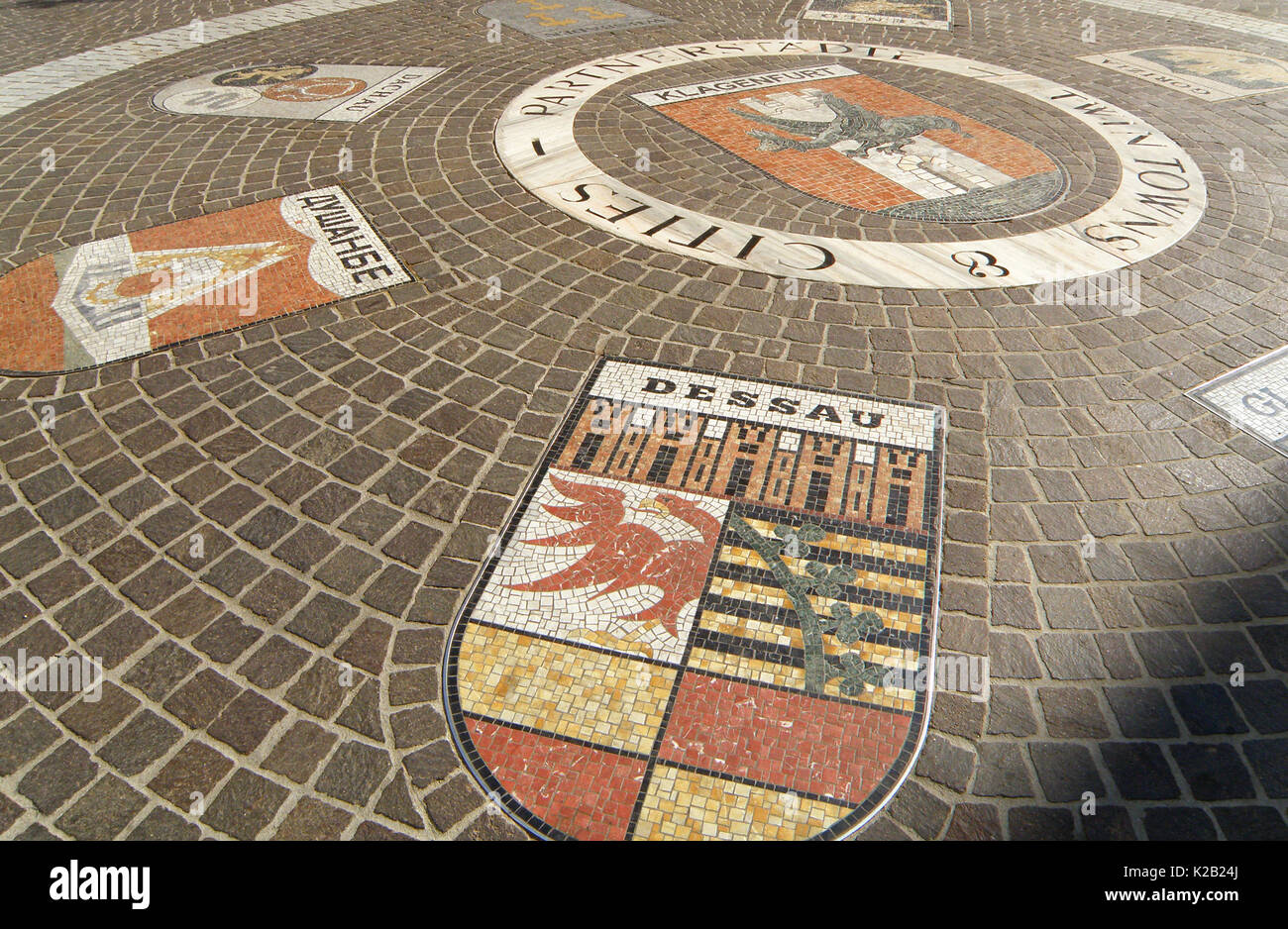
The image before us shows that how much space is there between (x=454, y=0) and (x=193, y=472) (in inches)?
484

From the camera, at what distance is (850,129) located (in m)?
10.0

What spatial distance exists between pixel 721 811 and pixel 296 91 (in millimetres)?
10979

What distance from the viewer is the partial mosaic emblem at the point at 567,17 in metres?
13.3

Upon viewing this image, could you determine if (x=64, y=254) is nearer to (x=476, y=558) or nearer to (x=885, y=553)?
(x=476, y=558)

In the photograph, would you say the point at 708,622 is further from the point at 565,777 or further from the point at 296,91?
the point at 296,91

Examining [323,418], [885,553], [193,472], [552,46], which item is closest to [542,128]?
[552,46]

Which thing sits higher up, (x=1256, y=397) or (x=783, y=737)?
(x=1256, y=397)

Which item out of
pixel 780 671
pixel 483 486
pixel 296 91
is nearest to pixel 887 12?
pixel 296 91

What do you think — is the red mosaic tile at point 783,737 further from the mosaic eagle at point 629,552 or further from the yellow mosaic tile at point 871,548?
the yellow mosaic tile at point 871,548

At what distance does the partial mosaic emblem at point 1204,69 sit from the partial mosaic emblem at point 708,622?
30.0ft

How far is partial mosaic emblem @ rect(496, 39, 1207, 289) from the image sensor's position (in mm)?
7809

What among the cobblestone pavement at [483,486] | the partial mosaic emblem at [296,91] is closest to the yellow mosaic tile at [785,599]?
the cobblestone pavement at [483,486]

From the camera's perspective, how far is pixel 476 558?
5.04 metres

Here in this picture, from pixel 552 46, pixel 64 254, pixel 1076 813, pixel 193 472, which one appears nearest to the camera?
pixel 1076 813
